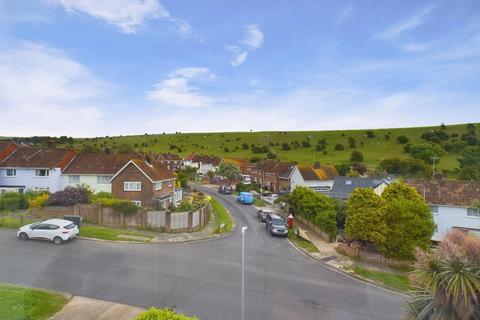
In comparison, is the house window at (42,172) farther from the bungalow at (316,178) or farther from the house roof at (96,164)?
the bungalow at (316,178)

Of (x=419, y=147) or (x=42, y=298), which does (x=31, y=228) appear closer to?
(x=42, y=298)

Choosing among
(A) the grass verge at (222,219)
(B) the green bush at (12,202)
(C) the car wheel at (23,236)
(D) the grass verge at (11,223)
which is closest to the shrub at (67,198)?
(D) the grass verge at (11,223)

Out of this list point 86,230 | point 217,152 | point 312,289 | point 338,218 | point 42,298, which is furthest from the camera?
point 217,152

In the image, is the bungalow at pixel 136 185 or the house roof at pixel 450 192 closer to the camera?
the house roof at pixel 450 192

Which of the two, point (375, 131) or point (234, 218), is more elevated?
point (375, 131)

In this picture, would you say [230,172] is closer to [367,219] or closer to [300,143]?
[367,219]

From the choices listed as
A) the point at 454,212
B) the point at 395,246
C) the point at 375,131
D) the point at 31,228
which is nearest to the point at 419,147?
the point at 375,131
